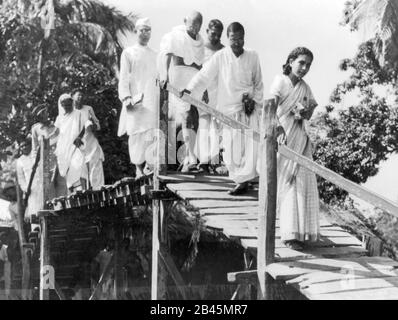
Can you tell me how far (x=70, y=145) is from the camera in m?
A: 11.4

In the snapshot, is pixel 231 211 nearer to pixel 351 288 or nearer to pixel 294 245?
pixel 294 245

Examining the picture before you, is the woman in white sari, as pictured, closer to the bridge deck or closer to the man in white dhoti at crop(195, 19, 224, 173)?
the bridge deck

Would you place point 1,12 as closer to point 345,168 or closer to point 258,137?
point 345,168

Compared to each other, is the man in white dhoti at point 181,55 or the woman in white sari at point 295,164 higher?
the man in white dhoti at point 181,55

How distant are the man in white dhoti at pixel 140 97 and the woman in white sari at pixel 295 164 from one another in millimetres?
2601

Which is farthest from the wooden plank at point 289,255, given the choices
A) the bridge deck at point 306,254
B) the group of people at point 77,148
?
the group of people at point 77,148

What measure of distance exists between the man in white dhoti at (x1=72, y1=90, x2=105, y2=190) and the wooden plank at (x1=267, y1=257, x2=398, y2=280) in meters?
5.31

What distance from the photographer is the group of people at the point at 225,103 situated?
6863mm

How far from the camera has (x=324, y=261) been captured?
21.2 ft

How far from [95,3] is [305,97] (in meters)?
12.1

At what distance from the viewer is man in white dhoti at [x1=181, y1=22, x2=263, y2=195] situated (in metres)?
8.05

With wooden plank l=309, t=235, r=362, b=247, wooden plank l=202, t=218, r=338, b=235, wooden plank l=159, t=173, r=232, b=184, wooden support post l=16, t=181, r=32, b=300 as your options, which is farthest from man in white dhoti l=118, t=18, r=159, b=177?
wooden support post l=16, t=181, r=32, b=300

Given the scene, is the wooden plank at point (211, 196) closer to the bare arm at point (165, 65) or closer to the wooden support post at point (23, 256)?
the bare arm at point (165, 65)
